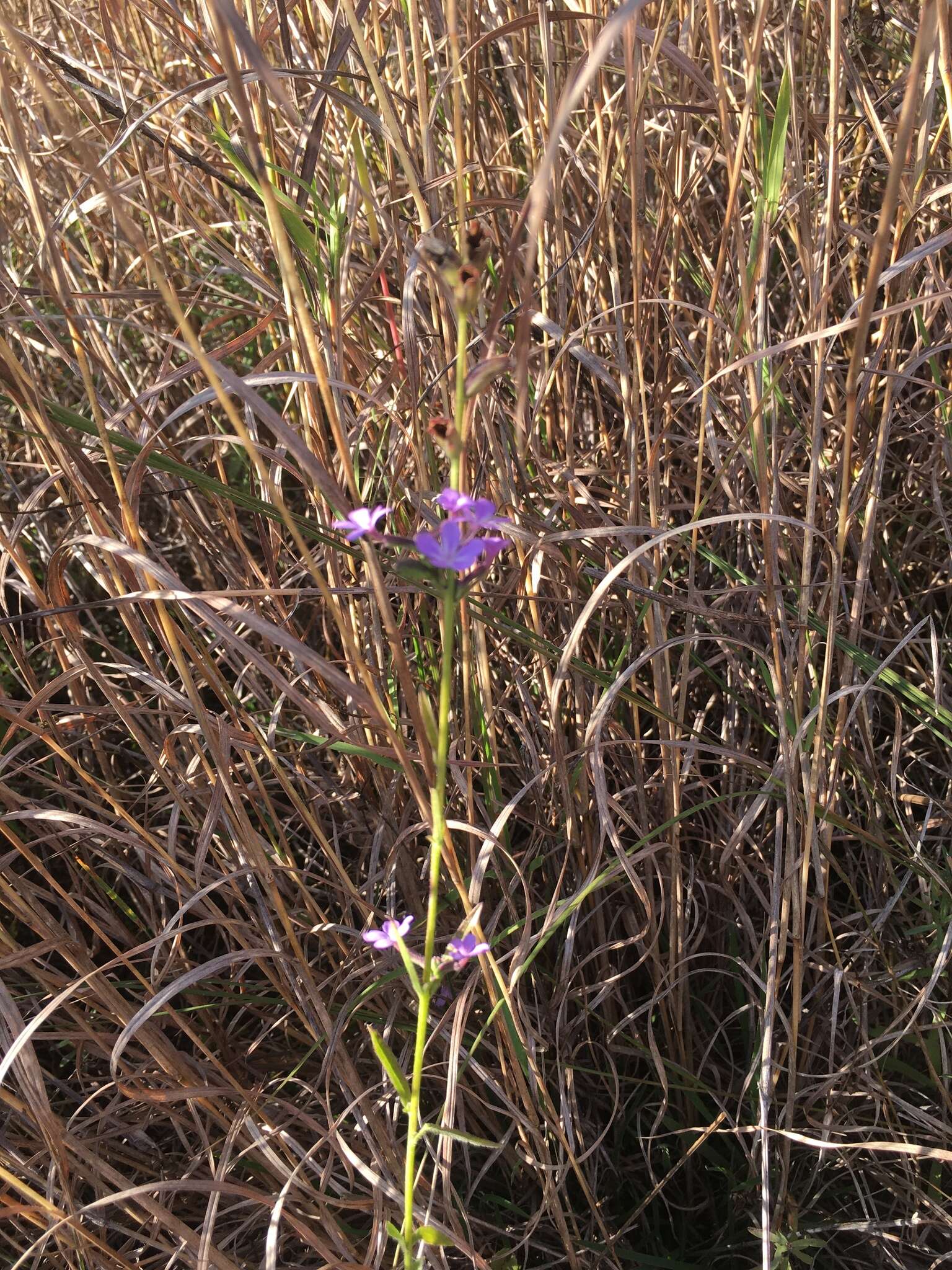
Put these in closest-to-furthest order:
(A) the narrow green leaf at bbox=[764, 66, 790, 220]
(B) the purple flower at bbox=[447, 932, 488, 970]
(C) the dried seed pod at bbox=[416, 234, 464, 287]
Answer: (C) the dried seed pod at bbox=[416, 234, 464, 287]
(B) the purple flower at bbox=[447, 932, 488, 970]
(A) the narrow green leaf at bbox=[764, 66, 790, 220]

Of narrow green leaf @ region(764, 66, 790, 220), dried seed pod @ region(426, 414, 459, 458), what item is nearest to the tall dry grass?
narrow green leaf @ region(764, 66, 790, 220)

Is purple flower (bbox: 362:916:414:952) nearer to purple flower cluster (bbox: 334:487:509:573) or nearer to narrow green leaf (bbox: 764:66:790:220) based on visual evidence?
purple flower cluster (bbox: 334:487:509:573)

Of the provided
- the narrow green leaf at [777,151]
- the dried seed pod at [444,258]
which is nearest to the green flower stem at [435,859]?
the dried seed pod at [444,258]

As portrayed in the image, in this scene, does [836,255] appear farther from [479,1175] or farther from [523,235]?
[479,1175]

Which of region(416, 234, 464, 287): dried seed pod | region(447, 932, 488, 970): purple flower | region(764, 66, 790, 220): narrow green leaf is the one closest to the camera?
region(416, 234, 464, 287): dried seed pod

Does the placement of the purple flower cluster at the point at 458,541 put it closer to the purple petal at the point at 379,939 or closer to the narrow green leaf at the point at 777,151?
the purple petal at the point at 379,939

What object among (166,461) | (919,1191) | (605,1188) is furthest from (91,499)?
(919,1191)

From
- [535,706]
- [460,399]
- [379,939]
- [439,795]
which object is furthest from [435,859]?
[535,706]

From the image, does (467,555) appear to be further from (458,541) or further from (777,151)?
(777,151)
